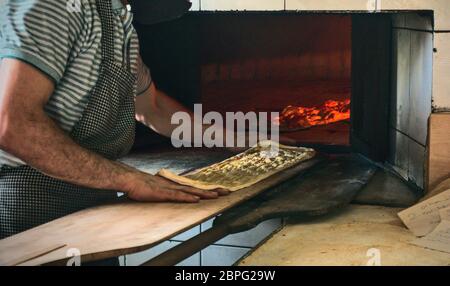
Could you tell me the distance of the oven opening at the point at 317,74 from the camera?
265cm

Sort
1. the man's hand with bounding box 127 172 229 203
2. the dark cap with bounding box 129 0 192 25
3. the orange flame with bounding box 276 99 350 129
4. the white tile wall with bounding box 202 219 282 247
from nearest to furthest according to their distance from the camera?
the man's hand with bounding box 127 172 229 203 < the dark cap with bounding box 129 0 192 25 < the white tile wall with bounding box 202 219 282 247 < the orange flame with bounding box 276 99 350 129

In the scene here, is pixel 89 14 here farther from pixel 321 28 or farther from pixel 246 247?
pixel 321 28

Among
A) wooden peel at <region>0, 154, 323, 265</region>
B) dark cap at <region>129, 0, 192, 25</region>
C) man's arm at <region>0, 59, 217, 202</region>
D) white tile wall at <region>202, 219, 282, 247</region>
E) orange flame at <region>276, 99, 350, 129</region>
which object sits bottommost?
white tile wall at <region>202, 219, 282, 247</region>

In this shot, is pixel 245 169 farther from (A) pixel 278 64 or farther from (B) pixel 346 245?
(A) pixel 278 64

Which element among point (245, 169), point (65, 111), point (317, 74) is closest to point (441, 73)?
point (245, 169)

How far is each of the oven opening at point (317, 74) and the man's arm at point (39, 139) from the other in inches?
45.2

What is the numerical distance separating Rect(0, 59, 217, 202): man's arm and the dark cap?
20.3 inches

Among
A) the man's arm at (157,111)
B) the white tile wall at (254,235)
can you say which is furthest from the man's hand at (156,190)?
the man's arm at (157,111)

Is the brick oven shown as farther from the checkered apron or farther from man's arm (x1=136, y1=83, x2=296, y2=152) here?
the checkered apron

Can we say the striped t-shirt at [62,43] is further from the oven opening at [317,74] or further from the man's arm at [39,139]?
the oven opening at [317,74]

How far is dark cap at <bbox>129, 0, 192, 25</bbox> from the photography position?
2096 mm

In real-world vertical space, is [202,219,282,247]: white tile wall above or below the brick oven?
below

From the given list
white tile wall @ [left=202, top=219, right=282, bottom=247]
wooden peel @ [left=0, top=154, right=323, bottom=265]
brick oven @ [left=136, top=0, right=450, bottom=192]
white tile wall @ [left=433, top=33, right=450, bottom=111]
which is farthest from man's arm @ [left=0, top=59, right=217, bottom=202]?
white tile wall @ [left=433, top=33, right=450, bottom=111]

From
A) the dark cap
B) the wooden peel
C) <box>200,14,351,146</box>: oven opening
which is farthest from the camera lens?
<box>200,14,351,146</box>: oven opening
